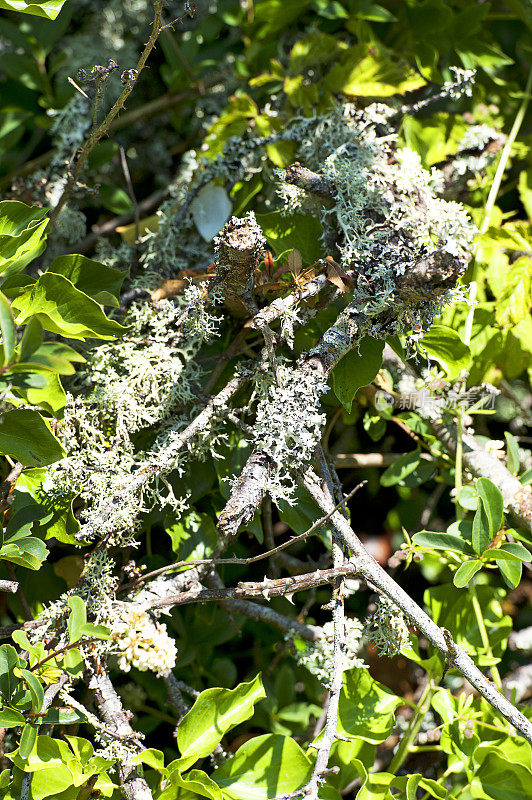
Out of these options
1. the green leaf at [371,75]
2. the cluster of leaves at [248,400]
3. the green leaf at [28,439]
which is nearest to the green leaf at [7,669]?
the cluster of leaves at [248,400]

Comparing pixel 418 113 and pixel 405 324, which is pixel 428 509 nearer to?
pixel 405 324

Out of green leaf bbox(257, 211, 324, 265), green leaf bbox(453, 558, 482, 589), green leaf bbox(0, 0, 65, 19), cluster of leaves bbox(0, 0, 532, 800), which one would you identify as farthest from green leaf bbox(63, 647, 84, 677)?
green leaf bbox(0, 0, 65, 19)

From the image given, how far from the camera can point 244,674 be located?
110cm

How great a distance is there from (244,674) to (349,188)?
0.83 meters

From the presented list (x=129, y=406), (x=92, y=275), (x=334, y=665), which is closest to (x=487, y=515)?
(x=334, y=665)

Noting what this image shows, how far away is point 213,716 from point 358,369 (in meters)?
0.47

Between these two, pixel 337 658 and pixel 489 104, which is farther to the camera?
pixel 489 104

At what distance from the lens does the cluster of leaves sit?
738 mm

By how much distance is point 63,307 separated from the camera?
74cm

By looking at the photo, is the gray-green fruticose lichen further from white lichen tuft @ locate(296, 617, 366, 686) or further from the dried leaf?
white lichen tuft @ locate(296, 617, 366, 686)

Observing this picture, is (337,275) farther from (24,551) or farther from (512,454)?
(24,551)

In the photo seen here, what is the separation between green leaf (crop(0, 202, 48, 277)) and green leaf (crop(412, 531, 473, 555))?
23.5 inches

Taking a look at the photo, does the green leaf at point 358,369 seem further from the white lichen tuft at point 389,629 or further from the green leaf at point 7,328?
the green leaf at point 7,328

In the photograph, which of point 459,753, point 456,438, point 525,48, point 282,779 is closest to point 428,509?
point 456,438
